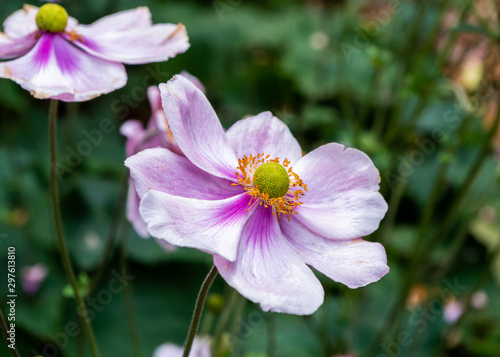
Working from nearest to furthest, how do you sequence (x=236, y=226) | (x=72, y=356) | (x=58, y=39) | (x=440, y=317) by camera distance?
(x=236, y=226) < (x=58, y=39) < (x=72, y=356) < (x=440, y=317)

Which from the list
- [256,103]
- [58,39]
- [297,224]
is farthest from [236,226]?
[256,103]

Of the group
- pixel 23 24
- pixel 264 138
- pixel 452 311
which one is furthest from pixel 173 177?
pixel 452 311

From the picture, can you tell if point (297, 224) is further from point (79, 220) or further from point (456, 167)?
point (456, 167)

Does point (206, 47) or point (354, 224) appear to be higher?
point (354, 224)

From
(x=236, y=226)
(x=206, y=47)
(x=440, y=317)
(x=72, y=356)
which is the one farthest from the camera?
(x=206, y=47)

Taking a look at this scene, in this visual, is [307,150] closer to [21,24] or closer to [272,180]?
[21,24]

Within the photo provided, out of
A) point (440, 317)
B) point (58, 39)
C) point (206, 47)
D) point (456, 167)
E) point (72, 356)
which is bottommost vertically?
point (72, 356)

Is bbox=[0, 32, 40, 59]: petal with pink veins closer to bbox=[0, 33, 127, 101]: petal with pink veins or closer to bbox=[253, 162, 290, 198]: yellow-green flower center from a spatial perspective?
bbox=[0, 33, 127, 101]: petal with pink veins

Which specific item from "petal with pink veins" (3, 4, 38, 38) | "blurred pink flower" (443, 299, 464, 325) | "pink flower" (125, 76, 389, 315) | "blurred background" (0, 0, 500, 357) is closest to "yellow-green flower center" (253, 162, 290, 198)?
"pink flower" (125, 76, 389, 315)
